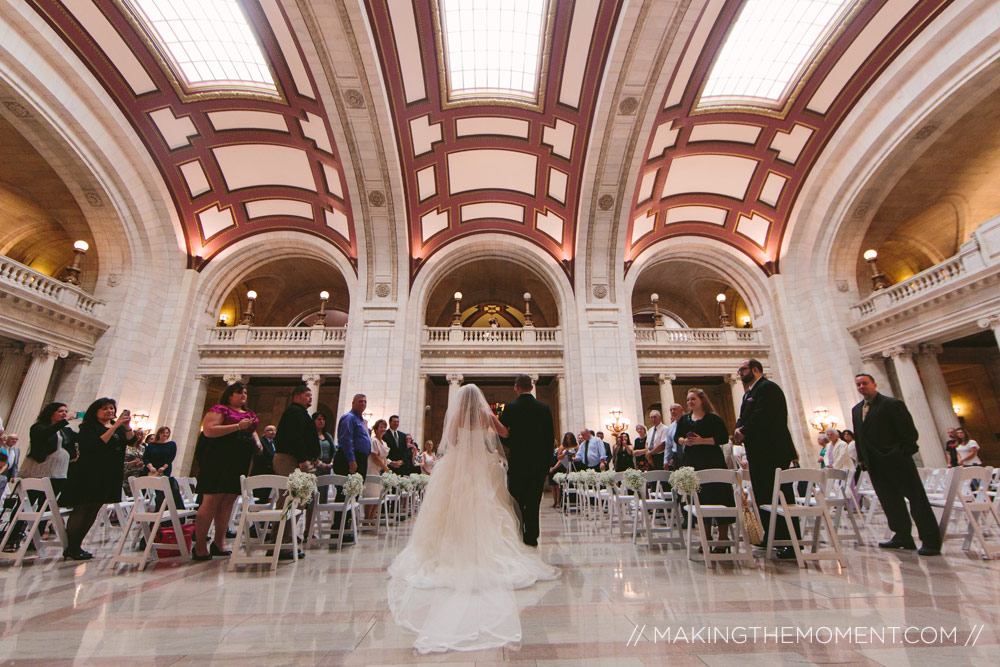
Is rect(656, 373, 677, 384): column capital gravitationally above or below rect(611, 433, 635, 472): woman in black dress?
above

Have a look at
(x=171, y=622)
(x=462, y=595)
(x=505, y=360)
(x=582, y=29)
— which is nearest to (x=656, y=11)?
(x=582, y=29)

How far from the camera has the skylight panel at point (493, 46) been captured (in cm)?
898

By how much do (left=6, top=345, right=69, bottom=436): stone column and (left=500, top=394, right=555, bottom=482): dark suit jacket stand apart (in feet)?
38.2

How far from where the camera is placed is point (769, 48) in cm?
988

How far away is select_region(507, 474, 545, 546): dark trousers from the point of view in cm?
383

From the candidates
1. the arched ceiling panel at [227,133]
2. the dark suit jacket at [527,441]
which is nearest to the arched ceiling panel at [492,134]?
the arched ceiling panel at [227,133]

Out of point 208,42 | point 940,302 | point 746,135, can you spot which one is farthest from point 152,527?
point 940,302

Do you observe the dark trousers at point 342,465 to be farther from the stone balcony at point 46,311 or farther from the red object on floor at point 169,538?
the stone balcony at point 46,311

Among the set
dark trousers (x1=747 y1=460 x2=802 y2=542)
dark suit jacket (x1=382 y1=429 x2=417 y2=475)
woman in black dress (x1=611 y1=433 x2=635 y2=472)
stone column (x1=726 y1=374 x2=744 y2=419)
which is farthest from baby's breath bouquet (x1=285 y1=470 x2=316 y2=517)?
stone column (x1=726 y1=374 x2=744 y2=419)

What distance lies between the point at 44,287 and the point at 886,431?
15797mm

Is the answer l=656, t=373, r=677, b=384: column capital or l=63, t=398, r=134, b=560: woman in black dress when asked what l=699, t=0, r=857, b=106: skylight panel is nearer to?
l=656, t=373, r=677, b=384: column capital

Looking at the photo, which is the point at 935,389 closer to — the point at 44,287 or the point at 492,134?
the point at 492,134

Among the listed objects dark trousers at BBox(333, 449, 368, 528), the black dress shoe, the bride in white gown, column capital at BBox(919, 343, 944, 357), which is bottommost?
the black dress shoe

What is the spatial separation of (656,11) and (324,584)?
10678mm
